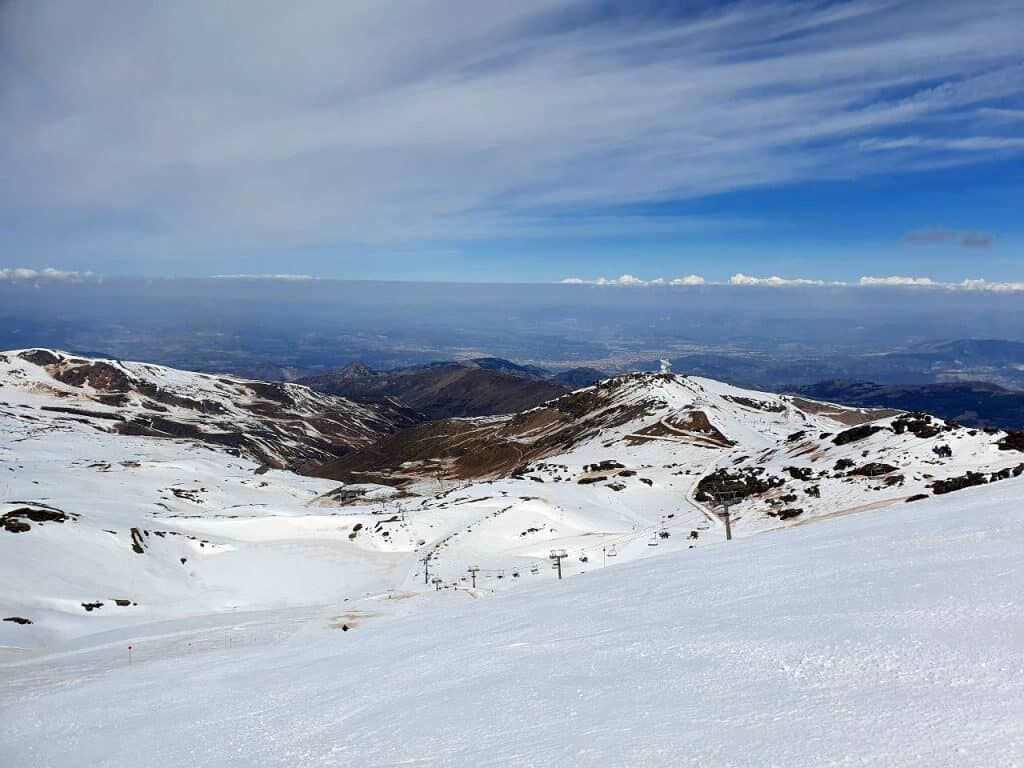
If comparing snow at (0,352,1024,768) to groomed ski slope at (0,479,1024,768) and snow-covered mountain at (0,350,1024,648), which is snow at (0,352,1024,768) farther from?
snow-covered mountain at (0,350,1024,648)

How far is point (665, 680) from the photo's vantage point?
9.47 m

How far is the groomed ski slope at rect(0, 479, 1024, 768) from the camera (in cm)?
691

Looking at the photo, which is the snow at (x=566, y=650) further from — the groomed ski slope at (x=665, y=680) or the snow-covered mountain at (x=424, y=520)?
the snow-covered mountain at (x=424, y=520)

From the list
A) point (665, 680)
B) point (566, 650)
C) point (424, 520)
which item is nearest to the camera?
point (665, 680)

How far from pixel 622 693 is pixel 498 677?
10.4 ft

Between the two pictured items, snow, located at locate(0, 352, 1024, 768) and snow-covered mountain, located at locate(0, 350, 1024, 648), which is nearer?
snow, located at locate(0, 352, 1024, 768)

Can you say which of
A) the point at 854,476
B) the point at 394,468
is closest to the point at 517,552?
the point at 854,476

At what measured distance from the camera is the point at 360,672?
15141 mm

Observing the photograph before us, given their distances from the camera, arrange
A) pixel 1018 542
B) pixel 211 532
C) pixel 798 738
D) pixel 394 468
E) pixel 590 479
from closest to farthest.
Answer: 1. pixel 798 738
2. pixel 1018 542
3. pixel 211 532
4. pixel 590 479
5. pixel 394 468

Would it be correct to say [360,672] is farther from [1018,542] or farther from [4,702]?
[1018,542]

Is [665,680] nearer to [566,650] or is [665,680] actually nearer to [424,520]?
[566,650]

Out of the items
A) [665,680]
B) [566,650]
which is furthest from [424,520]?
[665,680]

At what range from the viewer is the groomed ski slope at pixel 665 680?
6.91m

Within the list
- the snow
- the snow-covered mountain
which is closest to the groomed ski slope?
the snow
